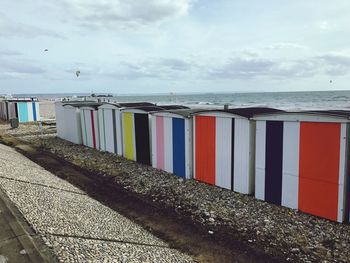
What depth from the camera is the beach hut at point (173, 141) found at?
31.9 feet

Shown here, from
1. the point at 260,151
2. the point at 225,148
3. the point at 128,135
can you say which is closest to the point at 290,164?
the point at 260,151

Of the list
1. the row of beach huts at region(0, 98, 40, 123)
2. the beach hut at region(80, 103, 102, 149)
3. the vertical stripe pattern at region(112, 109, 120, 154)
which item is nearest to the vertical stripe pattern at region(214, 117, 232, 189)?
the vertical stripe pattern at region(112, 109, 120, 154)

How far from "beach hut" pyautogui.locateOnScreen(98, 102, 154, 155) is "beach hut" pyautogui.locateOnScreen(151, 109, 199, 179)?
2.80m

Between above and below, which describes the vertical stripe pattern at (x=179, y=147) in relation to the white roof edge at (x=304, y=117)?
below

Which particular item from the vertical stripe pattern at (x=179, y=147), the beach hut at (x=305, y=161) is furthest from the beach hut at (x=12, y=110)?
the beach hut at (x=305, y=161)

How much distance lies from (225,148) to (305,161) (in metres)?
2.36

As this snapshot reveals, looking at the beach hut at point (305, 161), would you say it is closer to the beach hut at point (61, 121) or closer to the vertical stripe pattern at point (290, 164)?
the vertical stripe pattern at point (290, 164)

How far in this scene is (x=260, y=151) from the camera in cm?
757

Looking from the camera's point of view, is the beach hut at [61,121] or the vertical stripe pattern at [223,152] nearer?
the vertical stripe pattern at [223,152]

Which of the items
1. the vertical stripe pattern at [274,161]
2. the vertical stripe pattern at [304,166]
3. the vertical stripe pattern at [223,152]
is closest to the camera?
the vertical stripe pattern at [304,166]

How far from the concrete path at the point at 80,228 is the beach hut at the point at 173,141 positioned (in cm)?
342

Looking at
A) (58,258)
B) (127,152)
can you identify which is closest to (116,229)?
(58,258)

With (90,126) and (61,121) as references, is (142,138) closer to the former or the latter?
(90,126)

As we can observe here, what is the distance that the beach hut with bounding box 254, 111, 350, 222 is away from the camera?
6.16 metres
